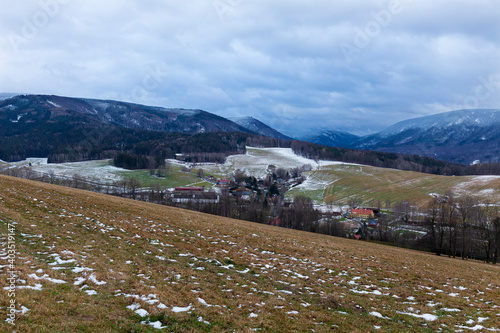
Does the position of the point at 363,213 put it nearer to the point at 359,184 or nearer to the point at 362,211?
the point at 362,211

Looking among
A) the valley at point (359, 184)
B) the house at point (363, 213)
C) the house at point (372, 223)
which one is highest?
the valley at point (359, 184)

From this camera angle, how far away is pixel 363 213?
364 feet

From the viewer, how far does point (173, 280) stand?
43.2 feet

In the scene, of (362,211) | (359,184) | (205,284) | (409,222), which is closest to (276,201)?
(362,211)

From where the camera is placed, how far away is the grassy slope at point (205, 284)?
955cm

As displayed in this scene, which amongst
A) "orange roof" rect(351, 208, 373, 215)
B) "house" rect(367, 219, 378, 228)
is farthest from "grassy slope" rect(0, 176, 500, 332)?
"orange roof" rect(351, 208, 373, 215)

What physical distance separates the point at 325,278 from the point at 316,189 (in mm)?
149201

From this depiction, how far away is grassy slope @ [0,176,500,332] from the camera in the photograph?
9.55 m

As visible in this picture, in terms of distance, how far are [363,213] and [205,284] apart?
110686 mm

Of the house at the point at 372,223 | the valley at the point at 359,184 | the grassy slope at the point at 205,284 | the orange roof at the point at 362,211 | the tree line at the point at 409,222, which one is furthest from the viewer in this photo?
the valley at the point at 359,184

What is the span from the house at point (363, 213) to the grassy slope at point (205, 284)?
9152 cm

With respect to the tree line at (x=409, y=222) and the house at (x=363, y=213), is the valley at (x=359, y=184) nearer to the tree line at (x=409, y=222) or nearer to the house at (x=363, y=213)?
the tree line at (x=409, y=222)

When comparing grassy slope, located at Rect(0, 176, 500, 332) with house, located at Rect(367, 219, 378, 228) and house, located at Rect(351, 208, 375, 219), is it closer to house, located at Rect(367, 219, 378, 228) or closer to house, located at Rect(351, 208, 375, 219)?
house, located at Rect(367, 219, 378, 228)

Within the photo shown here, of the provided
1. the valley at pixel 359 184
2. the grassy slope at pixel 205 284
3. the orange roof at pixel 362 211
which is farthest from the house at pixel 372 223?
the grassy slope at pixel 205 284
